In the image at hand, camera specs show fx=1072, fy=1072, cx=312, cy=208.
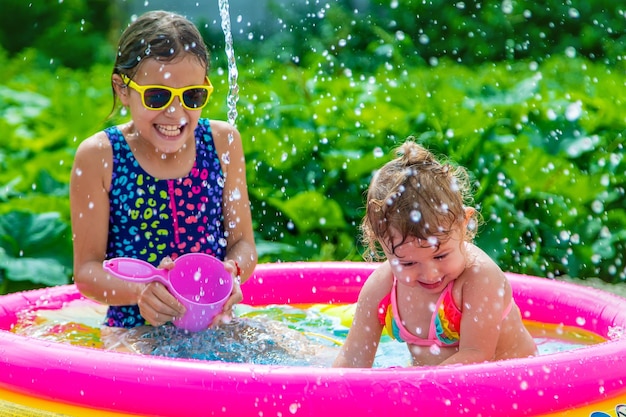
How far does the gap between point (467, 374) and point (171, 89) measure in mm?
1274

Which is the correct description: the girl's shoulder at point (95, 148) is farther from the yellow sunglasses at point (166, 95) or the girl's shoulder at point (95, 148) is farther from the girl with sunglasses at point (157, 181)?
the yellow sunglasses at point (166, 95)

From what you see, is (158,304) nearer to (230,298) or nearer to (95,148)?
(230,298)

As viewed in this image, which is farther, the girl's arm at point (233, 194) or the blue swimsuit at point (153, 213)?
the girl's arm at point (233, 194)

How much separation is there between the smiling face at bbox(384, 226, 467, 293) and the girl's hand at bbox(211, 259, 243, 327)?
0.53 meters

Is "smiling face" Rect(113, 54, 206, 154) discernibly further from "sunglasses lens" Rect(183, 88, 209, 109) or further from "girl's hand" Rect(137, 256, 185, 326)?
"girl's hand" Rect(137, 256, 185, 326)

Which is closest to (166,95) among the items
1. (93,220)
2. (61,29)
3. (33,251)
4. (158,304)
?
(93,220)

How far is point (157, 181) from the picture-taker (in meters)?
3.32

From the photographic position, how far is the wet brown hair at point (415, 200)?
2615mm

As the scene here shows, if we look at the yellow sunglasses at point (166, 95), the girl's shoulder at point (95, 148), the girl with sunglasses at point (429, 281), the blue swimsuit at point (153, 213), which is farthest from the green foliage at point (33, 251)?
the girl with sunglasses at point (429, 281)

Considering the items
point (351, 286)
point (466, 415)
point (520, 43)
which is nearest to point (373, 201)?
point (466, 415)

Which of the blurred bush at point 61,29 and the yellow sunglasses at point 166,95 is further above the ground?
the yellow sunglasses at point 166,95

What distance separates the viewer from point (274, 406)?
2322mm

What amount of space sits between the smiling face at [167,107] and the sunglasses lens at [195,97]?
22 millimetres

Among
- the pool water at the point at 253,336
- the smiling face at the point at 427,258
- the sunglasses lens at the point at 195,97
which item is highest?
the sunglasses lens at the point at 195,97
